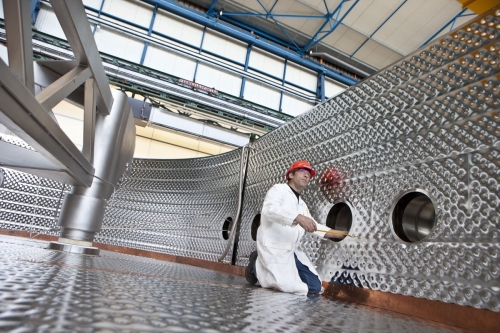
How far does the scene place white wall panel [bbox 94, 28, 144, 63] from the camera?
9273 mm

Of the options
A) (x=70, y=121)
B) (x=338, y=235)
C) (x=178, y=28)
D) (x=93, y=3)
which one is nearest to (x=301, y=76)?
(x=178, y=28)

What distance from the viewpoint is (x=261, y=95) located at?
1113cm

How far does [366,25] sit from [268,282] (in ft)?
35.7

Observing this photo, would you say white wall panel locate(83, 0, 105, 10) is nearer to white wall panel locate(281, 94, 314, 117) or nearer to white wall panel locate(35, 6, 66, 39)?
white wall panel locate(35, 6, 66, 39)

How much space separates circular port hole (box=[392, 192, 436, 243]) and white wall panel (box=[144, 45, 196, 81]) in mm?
8918

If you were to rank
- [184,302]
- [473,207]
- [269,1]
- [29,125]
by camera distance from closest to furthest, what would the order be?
[184,302] → [29,125] → [473,207] → [269,1]

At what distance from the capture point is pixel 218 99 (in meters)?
9.07

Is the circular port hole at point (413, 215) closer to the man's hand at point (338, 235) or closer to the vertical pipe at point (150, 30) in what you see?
the man's hand at point (338, 235)

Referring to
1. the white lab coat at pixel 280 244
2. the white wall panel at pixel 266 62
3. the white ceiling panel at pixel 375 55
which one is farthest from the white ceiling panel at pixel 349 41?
the white lab coat at pixel 280 244

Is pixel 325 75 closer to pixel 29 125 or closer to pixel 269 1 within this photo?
pixel 269 1

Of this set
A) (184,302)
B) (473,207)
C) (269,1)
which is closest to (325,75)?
(269,1)

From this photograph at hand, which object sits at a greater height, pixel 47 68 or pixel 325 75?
pixel 325 75

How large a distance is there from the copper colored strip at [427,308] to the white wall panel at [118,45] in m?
9.23

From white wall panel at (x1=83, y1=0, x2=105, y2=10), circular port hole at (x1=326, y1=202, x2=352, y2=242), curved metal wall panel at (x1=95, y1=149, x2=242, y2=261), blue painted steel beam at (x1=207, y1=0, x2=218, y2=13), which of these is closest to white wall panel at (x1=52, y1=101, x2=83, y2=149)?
white wall panel at (x1=83, y1=0, x2=105, y2=10)
